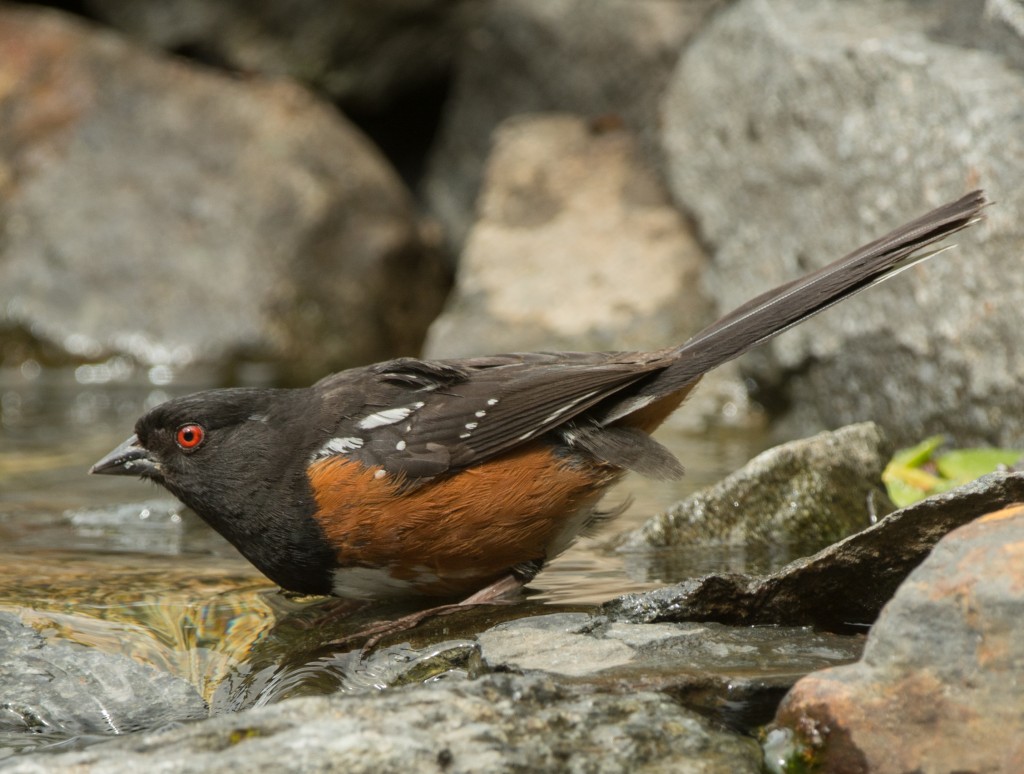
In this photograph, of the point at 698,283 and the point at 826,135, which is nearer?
the point at 826,135

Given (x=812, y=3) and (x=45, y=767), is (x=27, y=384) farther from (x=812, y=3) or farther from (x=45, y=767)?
(x=45, y=767)

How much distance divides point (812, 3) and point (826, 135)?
0.76 meters

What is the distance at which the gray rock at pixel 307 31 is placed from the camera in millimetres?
7797

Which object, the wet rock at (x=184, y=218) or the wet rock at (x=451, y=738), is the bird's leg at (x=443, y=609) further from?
the wet rock at (x=184, y=218)

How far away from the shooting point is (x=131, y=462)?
343 cm

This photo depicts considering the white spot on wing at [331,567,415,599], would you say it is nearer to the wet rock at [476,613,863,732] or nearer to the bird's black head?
the bird's black head

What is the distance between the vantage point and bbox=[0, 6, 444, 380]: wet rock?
7.29 metres

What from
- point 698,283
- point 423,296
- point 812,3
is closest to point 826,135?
point 812,3

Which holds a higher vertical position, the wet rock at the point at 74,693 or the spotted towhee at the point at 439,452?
the spotted towhee at the point at 439,452

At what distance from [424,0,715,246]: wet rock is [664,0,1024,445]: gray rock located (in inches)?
28.7

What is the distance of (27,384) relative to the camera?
707 centimetres

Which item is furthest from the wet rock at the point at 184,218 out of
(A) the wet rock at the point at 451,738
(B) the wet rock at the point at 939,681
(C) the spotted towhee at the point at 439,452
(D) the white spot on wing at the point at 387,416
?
(B) the wet rock at the point at 939,681

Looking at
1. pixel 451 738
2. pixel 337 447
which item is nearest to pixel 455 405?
pixel 337 447

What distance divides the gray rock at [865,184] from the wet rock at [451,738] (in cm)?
241
